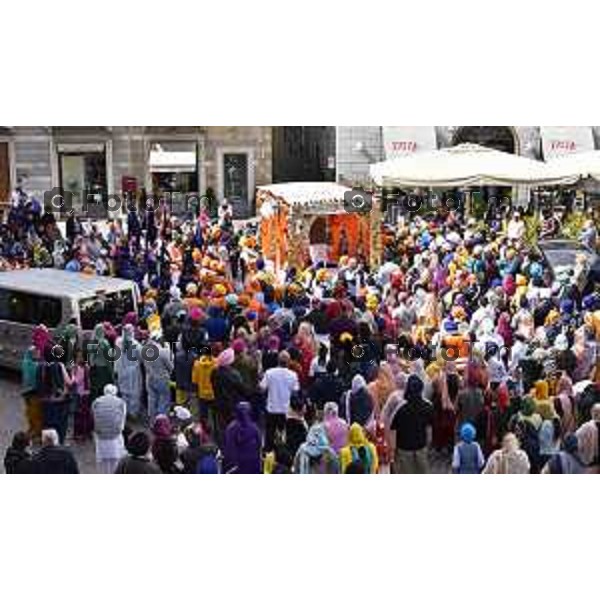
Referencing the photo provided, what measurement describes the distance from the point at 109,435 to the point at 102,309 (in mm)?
1113

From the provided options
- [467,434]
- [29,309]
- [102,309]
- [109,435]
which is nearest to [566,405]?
[467,434]

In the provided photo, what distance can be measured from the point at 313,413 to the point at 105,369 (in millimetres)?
1665

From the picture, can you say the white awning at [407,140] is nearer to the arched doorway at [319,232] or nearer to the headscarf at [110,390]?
the arched doorway at [319,232]

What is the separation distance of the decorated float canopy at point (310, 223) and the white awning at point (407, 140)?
61 cm

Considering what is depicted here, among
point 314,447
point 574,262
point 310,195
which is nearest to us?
point 314,447

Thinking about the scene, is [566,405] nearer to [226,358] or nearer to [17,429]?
[226,358]

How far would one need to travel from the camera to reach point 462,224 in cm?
941

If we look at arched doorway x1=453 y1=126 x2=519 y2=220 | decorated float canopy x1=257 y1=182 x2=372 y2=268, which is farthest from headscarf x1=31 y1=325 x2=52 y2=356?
arched doorway x1=453 y1=126 x2=519 y2=220

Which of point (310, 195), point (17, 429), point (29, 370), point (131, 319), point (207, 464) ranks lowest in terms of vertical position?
point (207, 464)

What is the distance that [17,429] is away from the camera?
848 centimetres

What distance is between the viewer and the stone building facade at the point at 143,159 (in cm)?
852

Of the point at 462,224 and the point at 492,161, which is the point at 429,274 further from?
the point at 492,161
